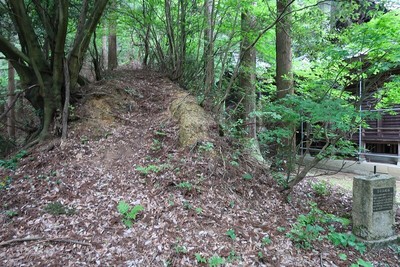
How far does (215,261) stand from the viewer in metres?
3.43

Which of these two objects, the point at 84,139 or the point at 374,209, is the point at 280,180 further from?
the point at 84,139

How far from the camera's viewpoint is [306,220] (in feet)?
15.9

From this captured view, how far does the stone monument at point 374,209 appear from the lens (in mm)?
4629

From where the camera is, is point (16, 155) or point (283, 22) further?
point (283, 22)

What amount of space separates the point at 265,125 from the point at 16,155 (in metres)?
6.95

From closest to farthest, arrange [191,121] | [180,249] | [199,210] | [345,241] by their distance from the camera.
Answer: [180,249] < [199,210] < [345,241] < [191,121]

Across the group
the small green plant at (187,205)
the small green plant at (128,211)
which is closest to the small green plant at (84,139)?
the small green plant at (128,211)

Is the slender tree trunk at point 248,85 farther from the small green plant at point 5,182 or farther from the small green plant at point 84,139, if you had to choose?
the small green plant at point 5,182

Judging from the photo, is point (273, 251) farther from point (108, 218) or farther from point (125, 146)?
point (125, 146)

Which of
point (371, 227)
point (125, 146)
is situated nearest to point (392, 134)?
point (371, 227)

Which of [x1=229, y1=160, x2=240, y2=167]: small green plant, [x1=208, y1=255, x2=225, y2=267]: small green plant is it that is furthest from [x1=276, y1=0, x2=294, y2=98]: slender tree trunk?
[x1=208, y1=255, x2=225, y2=267]: small green plant

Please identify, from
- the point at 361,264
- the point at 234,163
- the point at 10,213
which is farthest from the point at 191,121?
the point at 361,264

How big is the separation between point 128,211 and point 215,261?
1579mm

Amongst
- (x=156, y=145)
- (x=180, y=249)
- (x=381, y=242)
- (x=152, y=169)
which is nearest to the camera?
(x=180, y=249)
